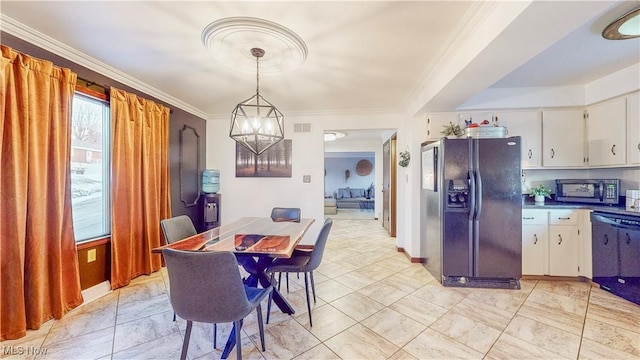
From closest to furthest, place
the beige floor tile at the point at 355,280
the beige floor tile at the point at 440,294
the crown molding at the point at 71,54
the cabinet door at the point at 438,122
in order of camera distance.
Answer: the crown molding at the point at 71,54 → the beige floor tile at the point at 440,294 → the beige floor tile at the point at 355,280 → the cabinet door at the point at 438,122

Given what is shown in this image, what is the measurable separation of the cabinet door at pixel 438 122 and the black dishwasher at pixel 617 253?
1.77m

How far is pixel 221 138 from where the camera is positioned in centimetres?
449

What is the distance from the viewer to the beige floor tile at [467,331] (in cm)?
183

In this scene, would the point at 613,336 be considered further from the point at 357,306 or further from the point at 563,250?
the point at 357,306

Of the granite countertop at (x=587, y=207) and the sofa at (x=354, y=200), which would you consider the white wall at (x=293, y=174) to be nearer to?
the granite countertop at (x=587, y=207)

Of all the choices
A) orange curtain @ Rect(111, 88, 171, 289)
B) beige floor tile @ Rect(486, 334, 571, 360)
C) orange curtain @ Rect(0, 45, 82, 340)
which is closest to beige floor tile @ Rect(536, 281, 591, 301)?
beige floor tile @ Rect(486, 334, 571, 360)

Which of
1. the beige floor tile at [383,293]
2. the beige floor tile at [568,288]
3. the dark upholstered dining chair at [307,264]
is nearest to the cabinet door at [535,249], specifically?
the beige floor tile at [568,288]

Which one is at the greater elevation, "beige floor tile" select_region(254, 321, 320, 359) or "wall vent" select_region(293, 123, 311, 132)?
"wall vent" select_region(293, 123, 311, 132)

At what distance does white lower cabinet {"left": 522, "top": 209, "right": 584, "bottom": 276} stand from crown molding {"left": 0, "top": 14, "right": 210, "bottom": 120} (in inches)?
188

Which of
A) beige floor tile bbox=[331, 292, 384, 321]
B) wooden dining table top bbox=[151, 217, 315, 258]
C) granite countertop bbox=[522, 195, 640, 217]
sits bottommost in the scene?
beige floor tile bbox=[331, 292, 384, 321]

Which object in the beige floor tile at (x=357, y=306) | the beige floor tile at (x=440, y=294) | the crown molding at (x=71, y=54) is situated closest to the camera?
the crown molding at (x=71, y=54)

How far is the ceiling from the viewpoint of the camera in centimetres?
164

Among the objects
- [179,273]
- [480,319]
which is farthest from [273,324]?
[480,319]

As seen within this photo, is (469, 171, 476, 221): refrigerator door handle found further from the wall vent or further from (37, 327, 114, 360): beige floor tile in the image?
(37, 327, 114, 360): beige floor tile
